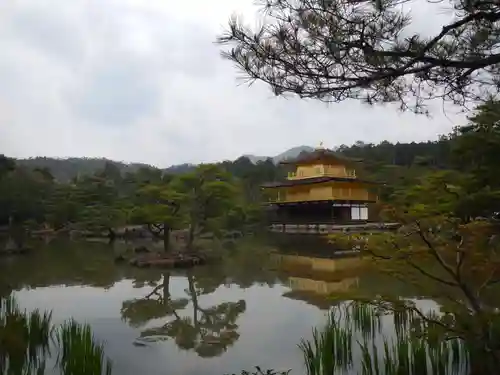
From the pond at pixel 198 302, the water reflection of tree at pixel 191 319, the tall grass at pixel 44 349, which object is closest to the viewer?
the tall grass at pixel 44 349

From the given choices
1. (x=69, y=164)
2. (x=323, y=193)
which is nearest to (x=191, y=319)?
(x=323, y=193)

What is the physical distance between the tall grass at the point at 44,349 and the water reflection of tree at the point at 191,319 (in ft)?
3.36

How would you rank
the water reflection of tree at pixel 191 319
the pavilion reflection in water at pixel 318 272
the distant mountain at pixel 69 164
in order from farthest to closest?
the distant mountain at pixel 69 164
the pavilion reflection in water at pixel 318 272
the water reflection of tree at pixel 191 319

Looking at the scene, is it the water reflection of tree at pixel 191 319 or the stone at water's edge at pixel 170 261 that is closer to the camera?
the water reflection of tree at pixel 191 319

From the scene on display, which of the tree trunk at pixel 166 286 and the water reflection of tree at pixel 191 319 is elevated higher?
the tree trunk at pixel 166 286

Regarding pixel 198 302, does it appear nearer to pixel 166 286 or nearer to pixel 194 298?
pixel 194 298

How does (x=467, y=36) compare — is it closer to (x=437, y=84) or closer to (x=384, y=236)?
(x=437, y=84)

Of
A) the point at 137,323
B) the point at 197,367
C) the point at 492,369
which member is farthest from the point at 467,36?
the point at 137,323

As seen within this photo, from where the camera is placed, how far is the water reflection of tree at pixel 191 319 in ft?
16.3

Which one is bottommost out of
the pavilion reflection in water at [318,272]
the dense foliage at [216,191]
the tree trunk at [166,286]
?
the tree trunk at [166,286]

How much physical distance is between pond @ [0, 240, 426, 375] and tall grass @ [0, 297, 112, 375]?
495 mm

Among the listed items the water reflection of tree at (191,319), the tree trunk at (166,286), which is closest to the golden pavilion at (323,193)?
the tree trunk at (166,286)

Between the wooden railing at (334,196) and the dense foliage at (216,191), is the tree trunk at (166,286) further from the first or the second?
the wooden railing at (334,196)

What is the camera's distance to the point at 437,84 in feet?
9.41
